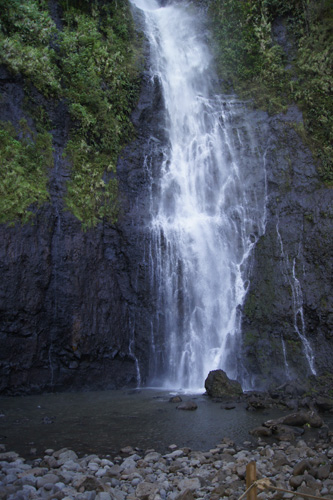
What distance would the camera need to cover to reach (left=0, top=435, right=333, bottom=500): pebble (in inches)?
195

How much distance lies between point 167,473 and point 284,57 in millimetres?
19676

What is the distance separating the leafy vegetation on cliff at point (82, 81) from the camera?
14.4 m

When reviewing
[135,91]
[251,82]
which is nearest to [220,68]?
[251,82]

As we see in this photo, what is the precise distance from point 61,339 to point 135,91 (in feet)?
38.9

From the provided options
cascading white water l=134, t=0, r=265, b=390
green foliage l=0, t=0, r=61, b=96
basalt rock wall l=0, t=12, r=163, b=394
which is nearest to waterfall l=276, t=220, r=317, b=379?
cascading white water l=134, t=0, r=265, b=390

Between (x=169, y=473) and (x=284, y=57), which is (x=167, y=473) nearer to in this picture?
(x=169, y=473)

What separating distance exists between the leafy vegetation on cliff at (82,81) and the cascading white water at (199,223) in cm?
213

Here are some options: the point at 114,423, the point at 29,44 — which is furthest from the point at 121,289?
the point at 29,44

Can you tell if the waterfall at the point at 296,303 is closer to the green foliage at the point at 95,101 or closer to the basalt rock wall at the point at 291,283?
the basalt rock wall at the point at 291,283

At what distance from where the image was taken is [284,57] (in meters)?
19.2

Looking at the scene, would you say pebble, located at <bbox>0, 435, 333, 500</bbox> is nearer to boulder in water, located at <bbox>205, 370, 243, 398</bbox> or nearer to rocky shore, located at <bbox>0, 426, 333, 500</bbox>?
rocky shore, located at <bbox>0, 426, 333, 500</bbox>

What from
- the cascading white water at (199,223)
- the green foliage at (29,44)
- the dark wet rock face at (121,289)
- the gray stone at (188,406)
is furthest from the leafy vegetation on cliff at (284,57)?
the gray stone at (188,406)

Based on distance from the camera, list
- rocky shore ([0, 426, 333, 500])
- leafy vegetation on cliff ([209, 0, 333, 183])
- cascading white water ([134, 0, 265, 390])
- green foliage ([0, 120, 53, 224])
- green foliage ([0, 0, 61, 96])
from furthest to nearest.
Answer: leafy vegetation on cliff ([209, 0, 333, 183]), green foliage ([0, 0, 61, 96]), cascading white water ([134, 0, 265, 390]), green foliage ([0, 120, 53, 224]), rocky shore ([0, 426, 333, 500])

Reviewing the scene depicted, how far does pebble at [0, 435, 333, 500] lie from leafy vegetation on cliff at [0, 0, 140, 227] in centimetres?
871
